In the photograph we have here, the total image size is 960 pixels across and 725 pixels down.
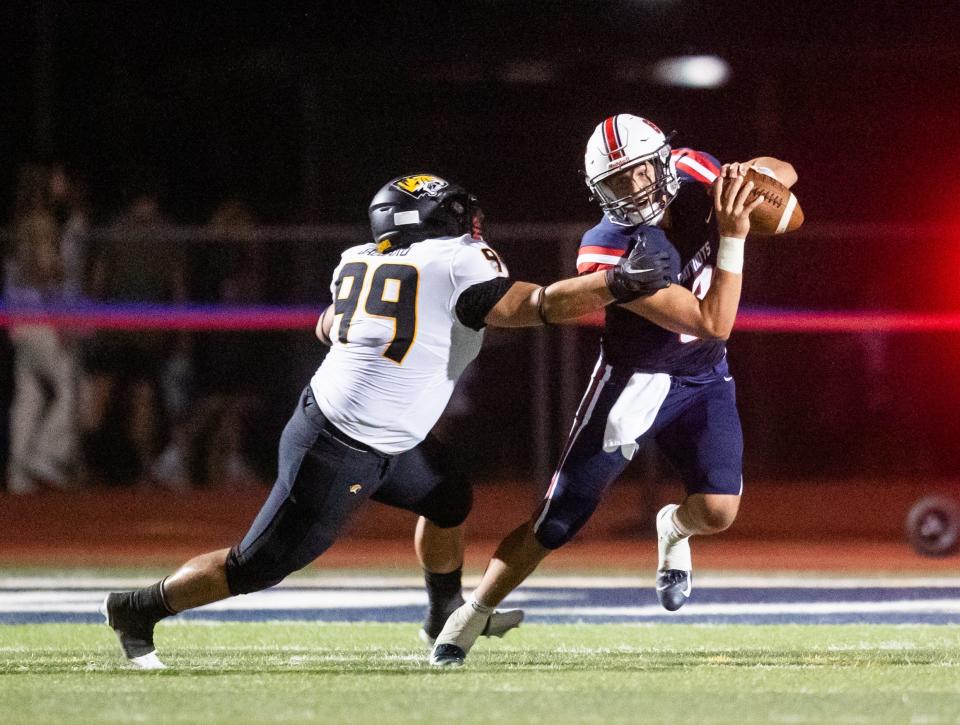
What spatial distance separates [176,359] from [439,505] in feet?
23.6

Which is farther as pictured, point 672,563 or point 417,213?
point 672,563

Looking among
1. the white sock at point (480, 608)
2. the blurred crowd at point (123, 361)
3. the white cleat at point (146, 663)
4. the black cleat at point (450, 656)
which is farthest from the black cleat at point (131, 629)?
the blurred crowd at point (123, 361)

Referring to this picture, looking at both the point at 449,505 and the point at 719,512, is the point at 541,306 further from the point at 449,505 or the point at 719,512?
the point at 719,512

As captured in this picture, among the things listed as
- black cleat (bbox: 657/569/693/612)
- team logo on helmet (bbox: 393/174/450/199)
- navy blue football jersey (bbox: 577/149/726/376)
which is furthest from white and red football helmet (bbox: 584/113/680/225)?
black cleat (bbox: 657/569/693/612)

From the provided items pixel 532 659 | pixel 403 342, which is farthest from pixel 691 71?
pixel 403 342

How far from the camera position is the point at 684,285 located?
228 inches

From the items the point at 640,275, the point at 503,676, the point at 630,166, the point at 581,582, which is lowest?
the point at 581,582

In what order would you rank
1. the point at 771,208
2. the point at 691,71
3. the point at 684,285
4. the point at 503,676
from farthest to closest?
1. the point at 691,71
2. the point at 684,285
3. the point at 771,208
4. the point at 503,676

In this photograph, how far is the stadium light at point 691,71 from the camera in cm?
1841

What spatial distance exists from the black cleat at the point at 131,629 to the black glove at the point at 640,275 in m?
1.91

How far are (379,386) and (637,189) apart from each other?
1071 millimetres

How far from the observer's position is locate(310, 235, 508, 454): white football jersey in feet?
17.4

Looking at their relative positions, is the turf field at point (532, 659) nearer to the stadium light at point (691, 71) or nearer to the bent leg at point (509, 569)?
the bent leg at point (509, 569)

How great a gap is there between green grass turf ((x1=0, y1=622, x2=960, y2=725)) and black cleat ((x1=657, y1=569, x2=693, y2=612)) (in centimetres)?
18
